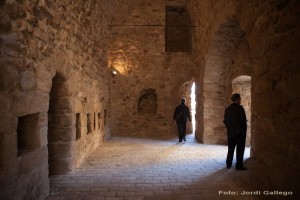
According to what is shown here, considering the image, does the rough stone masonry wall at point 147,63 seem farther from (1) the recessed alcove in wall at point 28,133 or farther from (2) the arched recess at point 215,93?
(1) the recessed alcove in wall at point 28,133

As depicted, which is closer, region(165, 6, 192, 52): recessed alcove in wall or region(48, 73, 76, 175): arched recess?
region(48, 73, 76, 175): arched recess

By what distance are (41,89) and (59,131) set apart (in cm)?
135

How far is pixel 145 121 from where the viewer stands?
32.4 feet

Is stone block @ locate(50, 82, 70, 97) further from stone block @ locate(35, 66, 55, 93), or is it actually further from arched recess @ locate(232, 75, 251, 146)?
arched recess @ locate(232, 75, 251, 146)

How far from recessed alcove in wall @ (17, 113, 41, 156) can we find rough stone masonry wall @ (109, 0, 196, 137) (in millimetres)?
7006

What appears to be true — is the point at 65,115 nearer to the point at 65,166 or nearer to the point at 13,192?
the point at 65,166

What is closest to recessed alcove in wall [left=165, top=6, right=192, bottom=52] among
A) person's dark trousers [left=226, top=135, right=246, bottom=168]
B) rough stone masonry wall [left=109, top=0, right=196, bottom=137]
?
rough stone masonry wall [left=109, top=0, right=196, bottom=137]

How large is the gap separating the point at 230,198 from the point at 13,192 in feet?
7.89

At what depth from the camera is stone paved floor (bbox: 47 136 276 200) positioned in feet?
10.0

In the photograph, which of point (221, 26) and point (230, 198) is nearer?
point (230, 198)

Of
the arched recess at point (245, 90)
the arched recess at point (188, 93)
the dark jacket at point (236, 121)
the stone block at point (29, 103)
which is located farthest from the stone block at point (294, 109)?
the arched recess at point (188, 93)

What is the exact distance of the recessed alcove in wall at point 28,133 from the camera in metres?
2.74

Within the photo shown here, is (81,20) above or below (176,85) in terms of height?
above

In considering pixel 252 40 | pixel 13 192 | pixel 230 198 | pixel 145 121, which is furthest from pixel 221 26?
pixel 145 121
